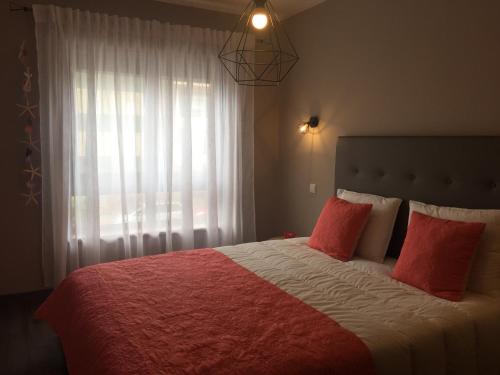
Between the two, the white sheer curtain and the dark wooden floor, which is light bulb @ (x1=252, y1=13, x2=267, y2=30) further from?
the dark wooden floor

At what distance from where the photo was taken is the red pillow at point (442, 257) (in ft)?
6.77

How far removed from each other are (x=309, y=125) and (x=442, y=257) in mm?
2011

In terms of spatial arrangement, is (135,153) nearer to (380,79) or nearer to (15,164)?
(15,164)

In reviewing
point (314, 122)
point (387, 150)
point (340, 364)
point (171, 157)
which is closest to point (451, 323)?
point (340, 364)

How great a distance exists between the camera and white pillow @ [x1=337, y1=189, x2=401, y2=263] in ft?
8.87

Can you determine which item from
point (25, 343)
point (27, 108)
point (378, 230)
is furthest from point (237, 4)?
point (25, 343)

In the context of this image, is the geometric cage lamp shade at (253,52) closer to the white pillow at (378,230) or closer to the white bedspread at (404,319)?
the white pillow at (378,230)

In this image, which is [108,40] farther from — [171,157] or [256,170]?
[256,170]

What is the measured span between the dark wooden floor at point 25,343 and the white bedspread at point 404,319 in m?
1.45

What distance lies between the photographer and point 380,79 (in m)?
3.04

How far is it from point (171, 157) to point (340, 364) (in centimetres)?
261

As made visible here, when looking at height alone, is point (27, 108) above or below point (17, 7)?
below

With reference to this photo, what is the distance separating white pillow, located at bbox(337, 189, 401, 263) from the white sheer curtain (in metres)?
1.60

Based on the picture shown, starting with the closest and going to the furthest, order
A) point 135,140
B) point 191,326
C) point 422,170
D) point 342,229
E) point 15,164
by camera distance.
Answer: point 191,326 < point 422,170 < point 342,229 < point 15,164 < point 135,140
